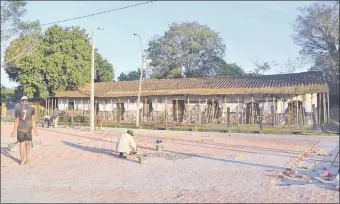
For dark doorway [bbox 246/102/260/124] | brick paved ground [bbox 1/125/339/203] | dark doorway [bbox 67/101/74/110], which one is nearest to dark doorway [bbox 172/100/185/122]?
dark doorway [bbox 246/102/260/124]

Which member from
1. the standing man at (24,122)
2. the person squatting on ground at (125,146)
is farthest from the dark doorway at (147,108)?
the standing man at (24,122)

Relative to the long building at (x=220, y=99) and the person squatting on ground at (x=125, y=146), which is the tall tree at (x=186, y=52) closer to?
the long building at (x=220, y=99)

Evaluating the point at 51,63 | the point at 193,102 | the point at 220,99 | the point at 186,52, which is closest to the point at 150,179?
the point at 220,99

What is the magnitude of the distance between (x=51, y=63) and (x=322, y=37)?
27519 millimetres

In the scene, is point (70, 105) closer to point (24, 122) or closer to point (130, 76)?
point (130, 76)

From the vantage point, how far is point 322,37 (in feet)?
123

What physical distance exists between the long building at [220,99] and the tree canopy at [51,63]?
5.58ft

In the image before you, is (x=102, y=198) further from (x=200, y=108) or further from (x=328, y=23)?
(x=328, y=23)

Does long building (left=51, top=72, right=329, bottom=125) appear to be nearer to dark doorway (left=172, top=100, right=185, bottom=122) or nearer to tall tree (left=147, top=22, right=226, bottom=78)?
dark doorway (left=172, top=100, right=185, bottom=122)

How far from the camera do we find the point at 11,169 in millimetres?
8602

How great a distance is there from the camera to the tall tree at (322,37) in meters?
35.4

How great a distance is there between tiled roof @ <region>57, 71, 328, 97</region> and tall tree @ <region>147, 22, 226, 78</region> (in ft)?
33.5

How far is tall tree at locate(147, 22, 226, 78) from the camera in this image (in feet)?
159

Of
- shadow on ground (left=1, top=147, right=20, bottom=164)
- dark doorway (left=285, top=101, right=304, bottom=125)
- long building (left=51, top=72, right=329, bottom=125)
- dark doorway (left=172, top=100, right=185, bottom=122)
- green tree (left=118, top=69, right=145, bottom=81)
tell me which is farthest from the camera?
green tree (left=118, top=69, right=145, bottom=81)
